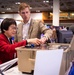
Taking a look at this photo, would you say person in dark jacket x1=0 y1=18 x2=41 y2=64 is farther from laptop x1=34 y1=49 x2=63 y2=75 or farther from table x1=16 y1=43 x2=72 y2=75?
laptop x1=34 y1=49 x2=63 y2=75

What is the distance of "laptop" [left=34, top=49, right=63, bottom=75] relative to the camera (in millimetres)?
1202

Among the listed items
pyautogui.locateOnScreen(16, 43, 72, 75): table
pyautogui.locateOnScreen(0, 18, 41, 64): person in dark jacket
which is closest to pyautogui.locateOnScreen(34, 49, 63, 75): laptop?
pyautogui.locateOnScreen(16, 43, 72, 75): table

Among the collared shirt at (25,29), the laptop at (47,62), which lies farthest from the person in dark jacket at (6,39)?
the laptop at (47,62)

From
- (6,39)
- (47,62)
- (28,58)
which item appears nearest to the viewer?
(47,62)

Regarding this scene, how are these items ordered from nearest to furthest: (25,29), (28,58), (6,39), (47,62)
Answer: (47,62) < (28,58) < (6,39) < (25,29)

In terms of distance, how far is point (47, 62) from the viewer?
48.1 inches

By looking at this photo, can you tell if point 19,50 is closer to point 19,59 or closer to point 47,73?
point 19,59

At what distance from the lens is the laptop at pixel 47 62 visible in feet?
3.94

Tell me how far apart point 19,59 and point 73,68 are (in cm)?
61

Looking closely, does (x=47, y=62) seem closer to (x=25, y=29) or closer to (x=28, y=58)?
(x=28, y=58)

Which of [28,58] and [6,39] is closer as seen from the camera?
[28,58]

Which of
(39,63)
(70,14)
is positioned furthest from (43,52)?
(70,14)

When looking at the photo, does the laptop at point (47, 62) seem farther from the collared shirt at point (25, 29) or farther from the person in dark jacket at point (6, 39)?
the collared shirt at point (25, 29)

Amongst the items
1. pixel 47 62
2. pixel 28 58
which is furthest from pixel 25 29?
pixel 47 62
